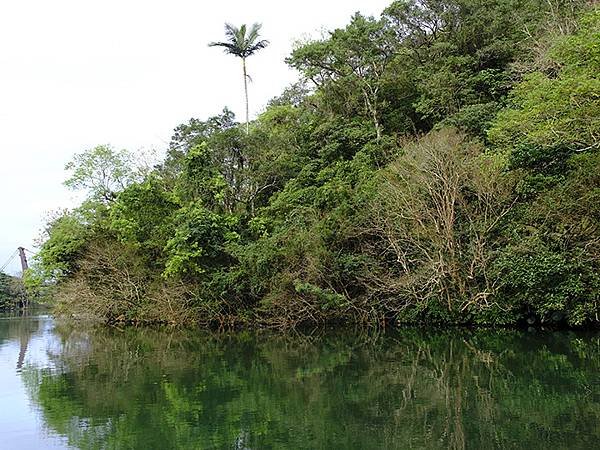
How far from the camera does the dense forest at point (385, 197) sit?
52.6 feet

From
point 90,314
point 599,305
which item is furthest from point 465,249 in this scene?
point 90,314

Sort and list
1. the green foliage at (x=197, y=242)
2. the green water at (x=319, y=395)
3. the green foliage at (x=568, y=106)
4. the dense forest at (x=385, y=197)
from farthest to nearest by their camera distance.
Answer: the green foliage at (x=197, y=242), the dense forest at (x=385, y=197), the green foliage at (x=568, y=106), the green water at (x=319, y=395)

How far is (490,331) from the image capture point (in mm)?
17391

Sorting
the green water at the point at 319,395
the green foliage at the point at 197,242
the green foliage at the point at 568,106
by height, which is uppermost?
the green foliage at the point at 568,106

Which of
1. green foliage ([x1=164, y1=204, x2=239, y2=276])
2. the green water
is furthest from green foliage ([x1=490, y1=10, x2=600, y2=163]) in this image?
green foliage ([x1=164, y1=204, x2=239, y2=276])

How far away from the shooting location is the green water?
262 inches

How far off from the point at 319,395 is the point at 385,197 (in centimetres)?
1088

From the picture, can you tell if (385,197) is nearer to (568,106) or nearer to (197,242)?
(568,106)

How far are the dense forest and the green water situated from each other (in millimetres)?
2688

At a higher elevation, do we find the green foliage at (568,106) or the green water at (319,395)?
the green foliage at (568,106)

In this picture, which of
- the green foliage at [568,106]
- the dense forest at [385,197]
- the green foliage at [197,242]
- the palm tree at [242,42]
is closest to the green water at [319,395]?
the dense forest at [385,197]

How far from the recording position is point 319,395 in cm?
908

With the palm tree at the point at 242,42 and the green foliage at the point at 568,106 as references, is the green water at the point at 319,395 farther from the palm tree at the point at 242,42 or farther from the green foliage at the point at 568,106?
the palm tree at the point at 242,42

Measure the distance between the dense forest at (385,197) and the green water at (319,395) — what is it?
8.82 feet
